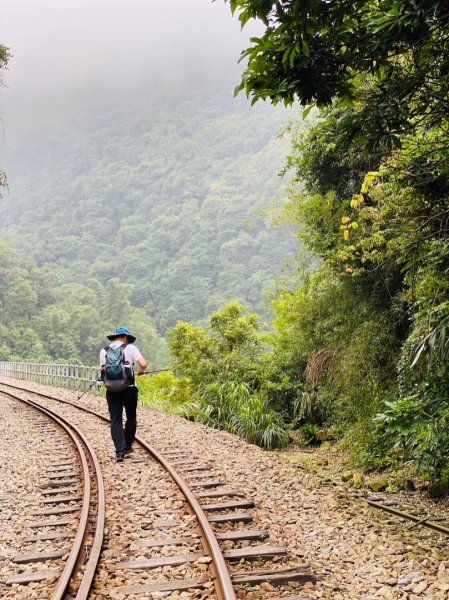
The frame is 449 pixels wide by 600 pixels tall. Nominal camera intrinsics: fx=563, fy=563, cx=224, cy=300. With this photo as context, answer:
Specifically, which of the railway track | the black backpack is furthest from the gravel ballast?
the black backpack

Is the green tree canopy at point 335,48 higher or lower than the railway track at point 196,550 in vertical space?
higher

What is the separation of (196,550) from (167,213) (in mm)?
126583

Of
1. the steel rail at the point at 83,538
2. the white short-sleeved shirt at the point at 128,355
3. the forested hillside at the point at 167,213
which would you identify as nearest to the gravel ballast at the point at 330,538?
the steel rail at the point at 83,538

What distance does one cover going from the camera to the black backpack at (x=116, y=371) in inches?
321

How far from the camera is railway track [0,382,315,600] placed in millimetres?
4184

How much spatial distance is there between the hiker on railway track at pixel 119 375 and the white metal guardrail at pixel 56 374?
10369 millimetres

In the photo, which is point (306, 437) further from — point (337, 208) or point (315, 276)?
point (337, 208)

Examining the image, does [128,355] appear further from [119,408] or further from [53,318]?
[53,318]

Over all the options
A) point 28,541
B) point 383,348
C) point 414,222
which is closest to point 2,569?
point 28,541

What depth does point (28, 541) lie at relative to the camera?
5.27 metres

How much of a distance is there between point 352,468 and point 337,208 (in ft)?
16.1

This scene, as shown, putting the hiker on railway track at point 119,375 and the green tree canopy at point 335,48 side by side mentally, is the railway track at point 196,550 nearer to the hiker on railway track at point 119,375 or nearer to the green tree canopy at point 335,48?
the hiker on railway track at point 119,375

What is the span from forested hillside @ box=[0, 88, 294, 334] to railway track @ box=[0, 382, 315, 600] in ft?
160

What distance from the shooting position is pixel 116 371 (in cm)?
815
